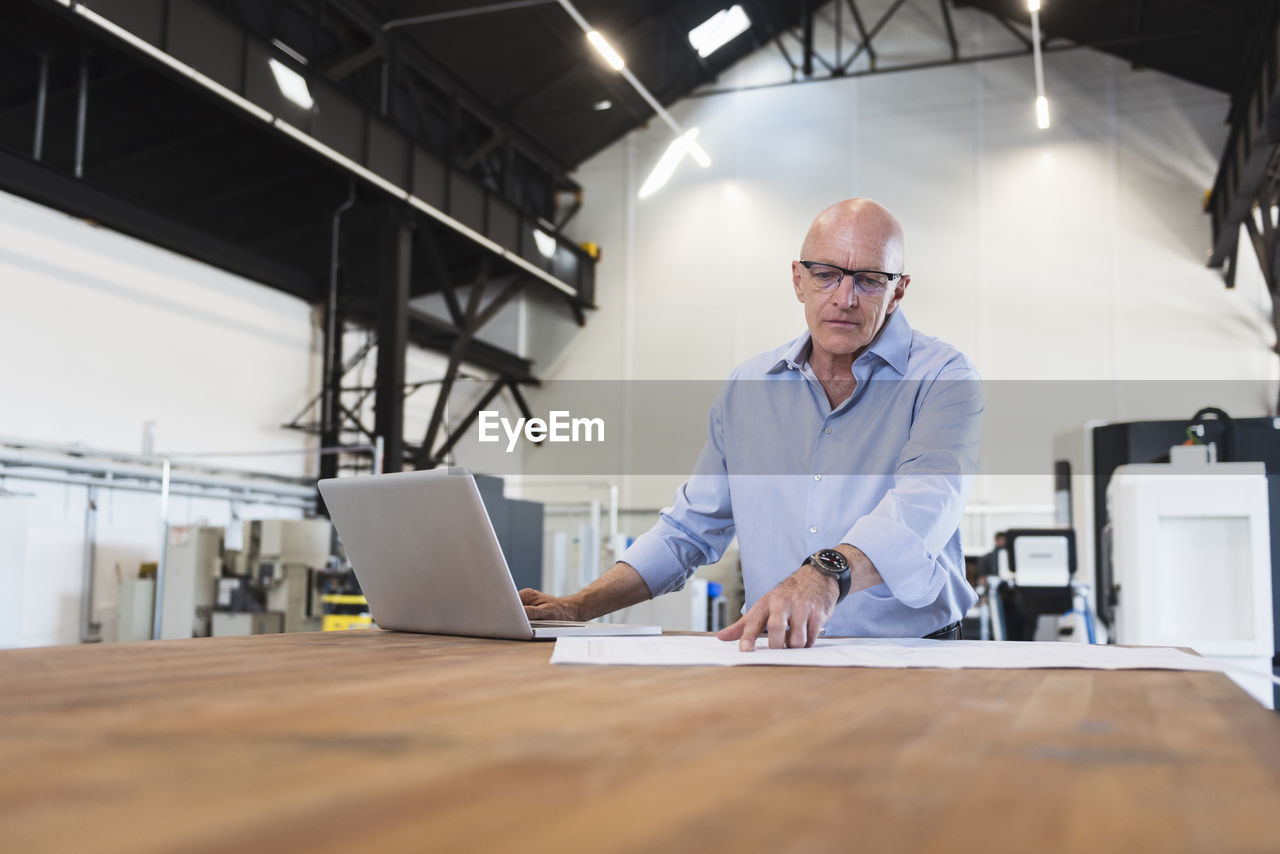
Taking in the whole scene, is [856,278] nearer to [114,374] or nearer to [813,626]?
[813,626]

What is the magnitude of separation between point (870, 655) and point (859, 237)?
0.90m

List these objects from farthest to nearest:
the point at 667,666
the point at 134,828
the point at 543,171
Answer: the point at 543,171, the point at 667,666, the point at 134,828

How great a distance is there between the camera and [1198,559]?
264cm

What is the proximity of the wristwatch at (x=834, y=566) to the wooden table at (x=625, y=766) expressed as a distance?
459mm

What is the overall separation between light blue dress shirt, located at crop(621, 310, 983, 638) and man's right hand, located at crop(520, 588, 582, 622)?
14 centimetres

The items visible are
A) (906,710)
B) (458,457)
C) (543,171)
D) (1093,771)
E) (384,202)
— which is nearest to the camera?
(1093,771)

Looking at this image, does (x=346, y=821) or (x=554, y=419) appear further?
(x=554, y=419)

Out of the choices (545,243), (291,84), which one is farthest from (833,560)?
(545,243)

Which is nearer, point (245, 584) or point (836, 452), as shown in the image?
point (836, 452)

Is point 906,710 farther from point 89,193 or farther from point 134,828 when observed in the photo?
point 89,193

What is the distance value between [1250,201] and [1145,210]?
1.90m

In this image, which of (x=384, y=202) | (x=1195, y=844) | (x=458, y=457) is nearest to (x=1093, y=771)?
(x=1195, y=844)

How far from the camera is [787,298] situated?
437 inches

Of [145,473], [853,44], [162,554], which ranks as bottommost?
[162,554]
